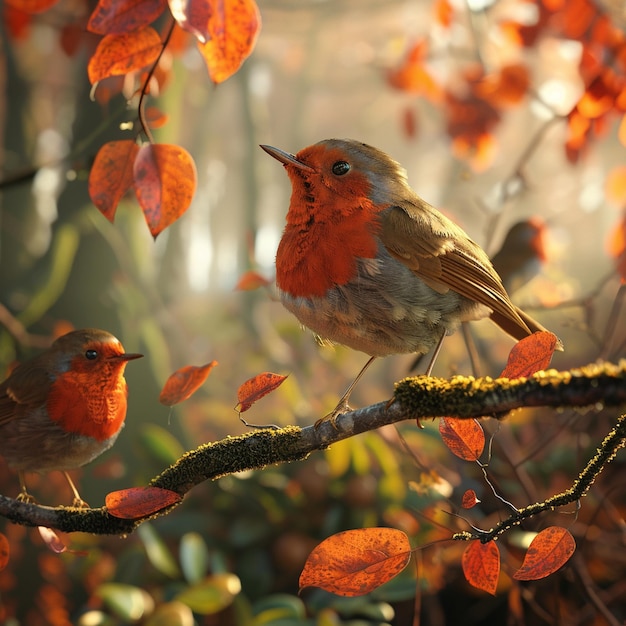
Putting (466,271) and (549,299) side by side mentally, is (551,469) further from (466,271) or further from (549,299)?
(466,271)

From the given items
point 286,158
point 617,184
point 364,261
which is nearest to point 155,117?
point 286,158

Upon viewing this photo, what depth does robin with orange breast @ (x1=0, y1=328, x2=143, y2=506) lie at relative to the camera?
2.97ft

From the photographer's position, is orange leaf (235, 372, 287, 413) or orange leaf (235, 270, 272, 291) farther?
orange leaf (235, 270, 272, 291)

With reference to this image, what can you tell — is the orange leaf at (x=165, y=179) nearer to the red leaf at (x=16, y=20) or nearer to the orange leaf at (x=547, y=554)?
the orange leaf at (x=547, y=554)

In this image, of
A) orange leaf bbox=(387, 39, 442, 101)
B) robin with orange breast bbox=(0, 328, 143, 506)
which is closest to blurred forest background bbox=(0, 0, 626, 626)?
orange leaf bbox=(387, 39, 442, 101)

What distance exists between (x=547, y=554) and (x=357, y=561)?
22cm

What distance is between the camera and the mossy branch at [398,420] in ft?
1.94

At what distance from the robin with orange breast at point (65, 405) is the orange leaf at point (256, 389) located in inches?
9.0

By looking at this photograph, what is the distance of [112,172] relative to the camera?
852 mm

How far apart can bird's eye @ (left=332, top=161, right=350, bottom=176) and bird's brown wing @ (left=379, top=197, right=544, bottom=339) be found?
0.26 ft

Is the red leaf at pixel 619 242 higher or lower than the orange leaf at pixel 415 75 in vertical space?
lower

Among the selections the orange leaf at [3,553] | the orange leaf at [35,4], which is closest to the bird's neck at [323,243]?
the orange leaf at [3,553]

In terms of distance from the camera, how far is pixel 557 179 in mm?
7926

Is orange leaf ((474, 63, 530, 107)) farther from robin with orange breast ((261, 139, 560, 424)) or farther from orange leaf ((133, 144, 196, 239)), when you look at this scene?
orange leaf ((133, 144, 196, 239))
